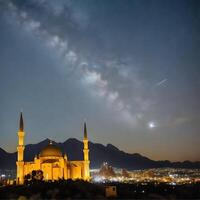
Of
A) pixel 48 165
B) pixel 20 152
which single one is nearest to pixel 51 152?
pixel 48 165

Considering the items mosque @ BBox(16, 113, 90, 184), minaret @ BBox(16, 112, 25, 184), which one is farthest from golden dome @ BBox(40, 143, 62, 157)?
minaret @ BBox(16, 112, 25, 184)

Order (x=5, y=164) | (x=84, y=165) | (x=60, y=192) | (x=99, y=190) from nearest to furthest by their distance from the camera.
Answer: (x=60, y=192) → (x=99, y=190) → (x=84, y=165) → (x=5, y=164)

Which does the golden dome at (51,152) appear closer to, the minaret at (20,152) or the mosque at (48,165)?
the mosque at (48,165)

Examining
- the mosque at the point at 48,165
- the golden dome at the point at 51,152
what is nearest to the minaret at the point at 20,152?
the mosque at the point at 48,165

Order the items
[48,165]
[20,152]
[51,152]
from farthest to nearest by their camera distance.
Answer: [51,152] → [20,152] → [48,165]

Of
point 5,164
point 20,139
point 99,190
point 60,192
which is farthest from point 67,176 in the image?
point 5,164

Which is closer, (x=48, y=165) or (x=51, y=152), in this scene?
(x=48, y=165)

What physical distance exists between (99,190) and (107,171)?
8640cm

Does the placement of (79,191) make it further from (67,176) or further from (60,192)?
(67,176)

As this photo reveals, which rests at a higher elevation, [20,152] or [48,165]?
[20,152]

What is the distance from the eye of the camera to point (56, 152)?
73562 millimetres

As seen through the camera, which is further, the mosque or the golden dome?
the golden dome

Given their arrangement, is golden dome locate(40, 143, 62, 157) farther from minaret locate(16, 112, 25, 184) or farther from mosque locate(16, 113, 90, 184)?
minaret locate(16, 112, 25, 184)

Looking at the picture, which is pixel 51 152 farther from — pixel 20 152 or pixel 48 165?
pixel 20 152
